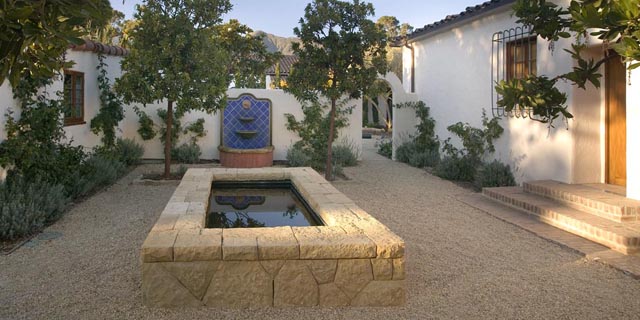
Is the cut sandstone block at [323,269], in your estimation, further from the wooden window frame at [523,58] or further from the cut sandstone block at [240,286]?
the wooden window frame at [523,58]

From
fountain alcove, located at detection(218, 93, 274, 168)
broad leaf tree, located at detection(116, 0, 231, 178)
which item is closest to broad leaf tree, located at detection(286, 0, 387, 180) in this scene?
broad leaf tree, located at detection(116, 0, 231, 178)

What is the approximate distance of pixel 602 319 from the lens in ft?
13.5

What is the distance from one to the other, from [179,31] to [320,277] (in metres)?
7.41

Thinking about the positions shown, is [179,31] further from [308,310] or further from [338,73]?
[308,310]

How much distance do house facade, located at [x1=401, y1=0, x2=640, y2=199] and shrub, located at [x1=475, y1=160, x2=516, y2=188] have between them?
0.47 ft

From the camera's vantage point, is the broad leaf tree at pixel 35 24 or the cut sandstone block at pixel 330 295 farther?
the cut sandstone block at pixel 330 295

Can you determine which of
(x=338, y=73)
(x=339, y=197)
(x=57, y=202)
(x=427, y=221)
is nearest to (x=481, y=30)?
(x=338, y=73)

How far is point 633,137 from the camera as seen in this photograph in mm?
6957

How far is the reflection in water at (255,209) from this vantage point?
6.27 metres

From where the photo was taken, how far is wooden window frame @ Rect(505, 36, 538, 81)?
963 centimetres

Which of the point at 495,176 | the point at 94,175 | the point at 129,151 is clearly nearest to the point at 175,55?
the point at 94,175

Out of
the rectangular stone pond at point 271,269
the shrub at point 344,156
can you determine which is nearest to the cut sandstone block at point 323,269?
the rectangular stone pond at point 271,269

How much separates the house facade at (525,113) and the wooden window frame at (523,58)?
0.06 ft

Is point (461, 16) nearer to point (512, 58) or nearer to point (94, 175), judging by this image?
point (512, 58)
